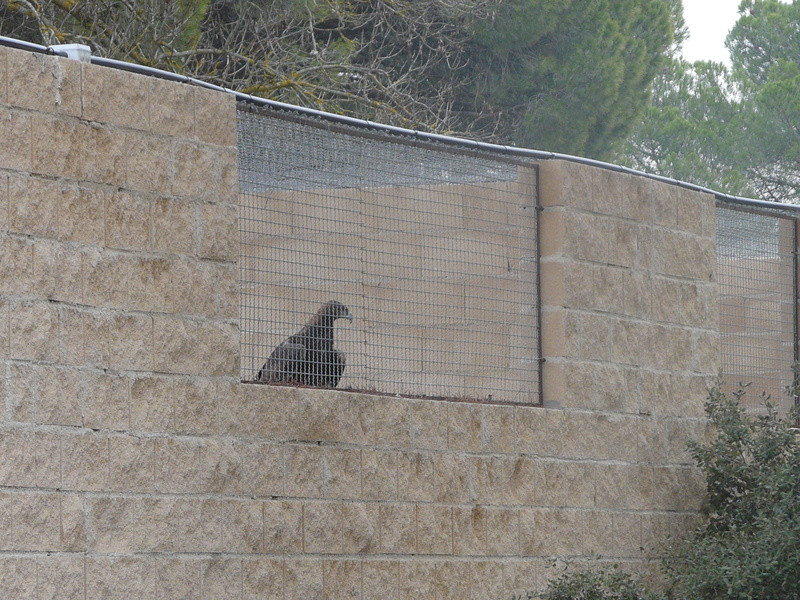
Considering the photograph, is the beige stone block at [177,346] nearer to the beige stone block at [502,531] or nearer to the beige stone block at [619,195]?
the beige stone block at [502,531]

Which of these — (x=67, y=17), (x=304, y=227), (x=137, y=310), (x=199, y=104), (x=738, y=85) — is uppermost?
(x=738, y=85)

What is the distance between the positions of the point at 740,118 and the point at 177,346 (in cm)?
2618

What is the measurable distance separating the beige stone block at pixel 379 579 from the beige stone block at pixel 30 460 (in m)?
1.55

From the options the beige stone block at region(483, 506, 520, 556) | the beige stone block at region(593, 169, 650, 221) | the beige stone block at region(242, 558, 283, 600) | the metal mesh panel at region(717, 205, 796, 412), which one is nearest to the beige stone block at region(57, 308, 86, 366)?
the beige stone block at region(242, 558, 283, 600)

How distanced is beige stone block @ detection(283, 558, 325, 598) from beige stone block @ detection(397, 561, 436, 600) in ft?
1.51

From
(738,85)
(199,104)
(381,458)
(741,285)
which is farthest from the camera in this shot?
(738,85)

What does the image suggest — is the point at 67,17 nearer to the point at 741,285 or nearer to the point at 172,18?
the point at 172,18

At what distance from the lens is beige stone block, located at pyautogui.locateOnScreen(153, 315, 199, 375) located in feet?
18.2

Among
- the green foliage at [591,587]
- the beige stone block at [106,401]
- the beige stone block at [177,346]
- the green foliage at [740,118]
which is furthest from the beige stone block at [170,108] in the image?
the green foliage at [740,118]

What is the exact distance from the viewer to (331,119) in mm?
6512

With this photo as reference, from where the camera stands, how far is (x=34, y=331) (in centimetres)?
516

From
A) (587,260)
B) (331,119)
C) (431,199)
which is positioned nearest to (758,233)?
(587,260)

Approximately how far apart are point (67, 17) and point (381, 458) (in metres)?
8.33

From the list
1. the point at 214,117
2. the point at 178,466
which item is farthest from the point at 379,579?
the point at 214,117
